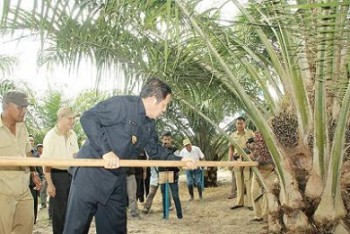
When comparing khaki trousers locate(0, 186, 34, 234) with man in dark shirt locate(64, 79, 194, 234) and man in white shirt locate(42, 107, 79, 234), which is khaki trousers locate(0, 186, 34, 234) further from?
man in white shirt locate(42, 107, 79, 234)

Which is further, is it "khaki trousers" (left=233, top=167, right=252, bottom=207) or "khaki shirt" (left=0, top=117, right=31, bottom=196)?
"khaki trousers" (left=233, top=167, right=252, bottom=207)

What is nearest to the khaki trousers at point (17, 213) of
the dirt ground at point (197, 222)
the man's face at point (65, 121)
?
the man's face at point (65, 121)

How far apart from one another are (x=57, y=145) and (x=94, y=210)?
59.5 inches

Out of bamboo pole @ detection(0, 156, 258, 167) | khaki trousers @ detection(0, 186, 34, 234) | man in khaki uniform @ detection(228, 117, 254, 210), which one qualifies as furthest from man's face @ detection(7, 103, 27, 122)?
man in khaki uniform @ detection(228, 117, 254, 210)

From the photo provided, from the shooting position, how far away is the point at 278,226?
3.76 meters

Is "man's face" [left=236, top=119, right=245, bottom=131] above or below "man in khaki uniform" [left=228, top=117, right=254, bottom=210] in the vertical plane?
above

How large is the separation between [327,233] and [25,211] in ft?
8.04

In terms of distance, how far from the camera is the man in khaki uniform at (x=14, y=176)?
2969 millimetres

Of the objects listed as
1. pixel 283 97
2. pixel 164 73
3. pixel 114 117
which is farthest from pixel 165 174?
pixel 114 117

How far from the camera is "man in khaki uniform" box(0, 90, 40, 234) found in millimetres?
2969

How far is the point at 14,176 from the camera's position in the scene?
10.0 feet

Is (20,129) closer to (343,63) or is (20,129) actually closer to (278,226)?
(278,226)

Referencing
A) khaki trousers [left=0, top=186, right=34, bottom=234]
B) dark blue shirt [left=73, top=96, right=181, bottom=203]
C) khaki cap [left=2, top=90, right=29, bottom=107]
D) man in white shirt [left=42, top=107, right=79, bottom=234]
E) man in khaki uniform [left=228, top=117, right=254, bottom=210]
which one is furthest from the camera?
man in khaki uniform [left=228, top=117, right=254, bottom=210]

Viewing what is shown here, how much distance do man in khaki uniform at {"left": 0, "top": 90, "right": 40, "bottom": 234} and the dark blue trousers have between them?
49 cm
